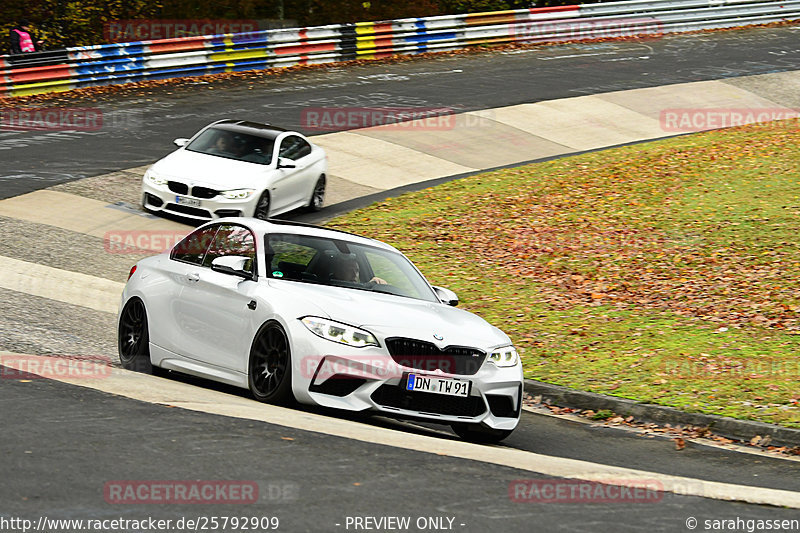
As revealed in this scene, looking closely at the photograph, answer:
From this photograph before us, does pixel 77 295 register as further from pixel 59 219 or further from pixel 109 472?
pixel 109 472

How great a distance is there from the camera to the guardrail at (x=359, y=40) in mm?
28797

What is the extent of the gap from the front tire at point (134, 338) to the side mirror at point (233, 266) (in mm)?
1225

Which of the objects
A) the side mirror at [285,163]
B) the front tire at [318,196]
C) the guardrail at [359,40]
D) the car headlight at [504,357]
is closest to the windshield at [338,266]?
the car headlight at [504,357]

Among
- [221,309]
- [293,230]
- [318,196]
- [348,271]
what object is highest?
[293,230]

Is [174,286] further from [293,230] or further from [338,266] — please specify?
[338,266]

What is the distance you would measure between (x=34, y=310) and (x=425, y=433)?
18.3 ft

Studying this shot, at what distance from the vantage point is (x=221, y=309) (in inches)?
366

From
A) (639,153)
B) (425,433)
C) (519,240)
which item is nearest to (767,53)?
(639,153)

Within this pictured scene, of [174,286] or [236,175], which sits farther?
[236,175]

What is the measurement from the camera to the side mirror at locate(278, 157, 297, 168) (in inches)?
747

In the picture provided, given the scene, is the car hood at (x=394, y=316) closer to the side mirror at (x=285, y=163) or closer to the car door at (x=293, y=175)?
A: the car door at (x=293, y=175)

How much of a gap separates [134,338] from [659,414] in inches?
193

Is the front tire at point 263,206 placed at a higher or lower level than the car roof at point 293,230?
lower

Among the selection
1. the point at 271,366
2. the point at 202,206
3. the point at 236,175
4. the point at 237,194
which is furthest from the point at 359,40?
the point at 271,366
